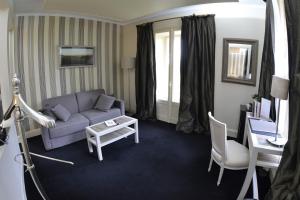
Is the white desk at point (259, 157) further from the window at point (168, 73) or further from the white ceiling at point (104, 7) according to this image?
the window at point (168, 73)

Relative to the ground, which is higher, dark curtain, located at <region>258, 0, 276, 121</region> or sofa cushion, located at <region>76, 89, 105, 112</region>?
dark curtain, located at <region>258, 0, 276, 121</region>

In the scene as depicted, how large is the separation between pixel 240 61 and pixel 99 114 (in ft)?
9.76

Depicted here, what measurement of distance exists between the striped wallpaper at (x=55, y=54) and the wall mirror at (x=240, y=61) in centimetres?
298

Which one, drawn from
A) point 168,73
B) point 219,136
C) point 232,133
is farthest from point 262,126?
point 168,73

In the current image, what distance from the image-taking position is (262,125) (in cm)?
262

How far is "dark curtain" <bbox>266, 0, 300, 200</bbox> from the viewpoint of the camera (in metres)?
1.55

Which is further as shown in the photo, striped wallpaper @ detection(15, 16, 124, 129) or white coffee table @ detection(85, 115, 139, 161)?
striped wallpaper @ detection(15, 16, 124, 129)

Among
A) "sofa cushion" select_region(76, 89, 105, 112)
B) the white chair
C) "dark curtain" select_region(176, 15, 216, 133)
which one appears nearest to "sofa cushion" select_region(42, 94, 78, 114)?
"sofa cushion" select_region(76, 89, 105, 112)

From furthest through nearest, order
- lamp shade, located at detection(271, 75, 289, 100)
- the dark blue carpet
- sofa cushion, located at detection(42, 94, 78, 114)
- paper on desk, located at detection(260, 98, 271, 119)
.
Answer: sofa cushion, located at detection(42, 94, 78, 114) < paper on desk, located at detection(260, 98, 271, 119) < the dark blue carpet < lamp shade, located at detection(271, 75, 289, 100)

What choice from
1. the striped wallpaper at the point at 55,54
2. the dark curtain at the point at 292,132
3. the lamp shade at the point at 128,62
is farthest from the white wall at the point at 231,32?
the dark curtain at the point at 292,132

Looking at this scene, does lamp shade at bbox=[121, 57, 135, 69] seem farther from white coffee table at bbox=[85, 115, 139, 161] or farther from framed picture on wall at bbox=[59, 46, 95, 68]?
white coffee table at bbox=[85, 115, 139, 161]

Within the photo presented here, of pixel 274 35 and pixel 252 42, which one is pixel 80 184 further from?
pixel 252 42

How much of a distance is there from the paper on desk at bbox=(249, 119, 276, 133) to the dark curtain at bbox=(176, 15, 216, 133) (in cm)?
138

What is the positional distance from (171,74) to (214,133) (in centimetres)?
235
